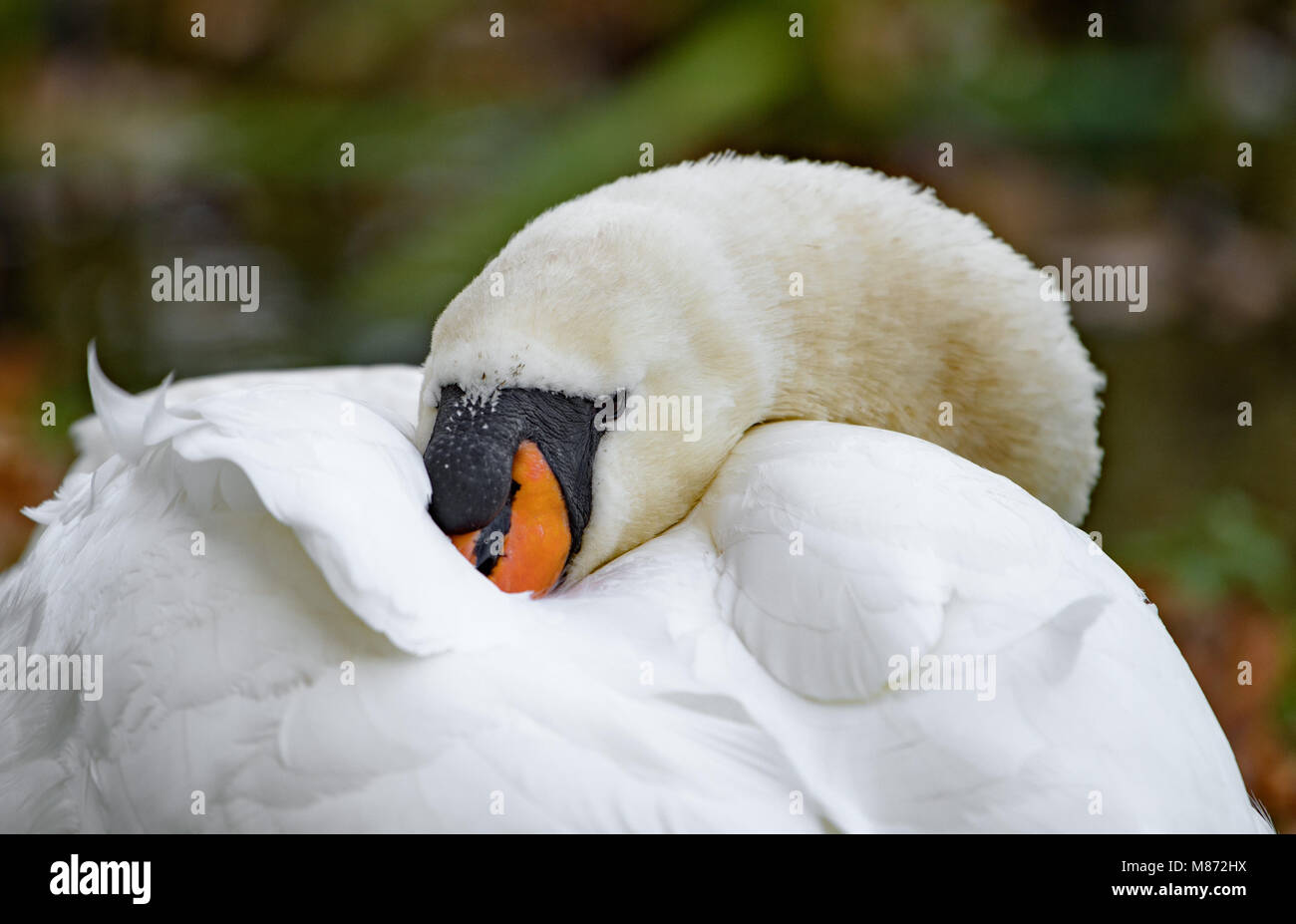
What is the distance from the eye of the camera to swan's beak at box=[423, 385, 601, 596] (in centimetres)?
130

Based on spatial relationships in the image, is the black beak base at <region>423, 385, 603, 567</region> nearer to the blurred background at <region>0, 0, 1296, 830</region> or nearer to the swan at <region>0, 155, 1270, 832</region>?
the swan at <region>0, 155, 1270, 832</region>

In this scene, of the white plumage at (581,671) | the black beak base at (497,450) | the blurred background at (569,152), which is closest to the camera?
the white plumage at (581,671)

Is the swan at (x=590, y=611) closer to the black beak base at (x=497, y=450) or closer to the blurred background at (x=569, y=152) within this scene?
the black beak base at (x=497, y=450)

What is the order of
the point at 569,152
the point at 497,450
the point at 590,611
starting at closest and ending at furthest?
the point at 590,611 < the point at 497,450 < the point at 569,152

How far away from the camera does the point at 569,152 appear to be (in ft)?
12.3

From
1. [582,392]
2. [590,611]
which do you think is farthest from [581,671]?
[582,392]

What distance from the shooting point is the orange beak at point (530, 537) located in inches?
51.9

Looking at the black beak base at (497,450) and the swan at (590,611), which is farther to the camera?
the black beak base at (497,450)

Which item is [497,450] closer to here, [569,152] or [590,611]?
[590,611]

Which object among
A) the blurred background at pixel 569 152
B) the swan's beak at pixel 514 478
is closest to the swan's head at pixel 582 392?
the swan's beak at pixel 514 478

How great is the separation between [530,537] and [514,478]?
65 mm

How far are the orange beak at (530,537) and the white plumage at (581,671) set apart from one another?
0.07 metres

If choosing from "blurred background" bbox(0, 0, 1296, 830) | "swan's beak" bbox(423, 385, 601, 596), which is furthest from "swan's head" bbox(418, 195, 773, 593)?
"blurred background" bbox(0, 0, 1296, 830)

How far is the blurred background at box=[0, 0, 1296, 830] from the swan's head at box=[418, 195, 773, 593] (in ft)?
6.81
